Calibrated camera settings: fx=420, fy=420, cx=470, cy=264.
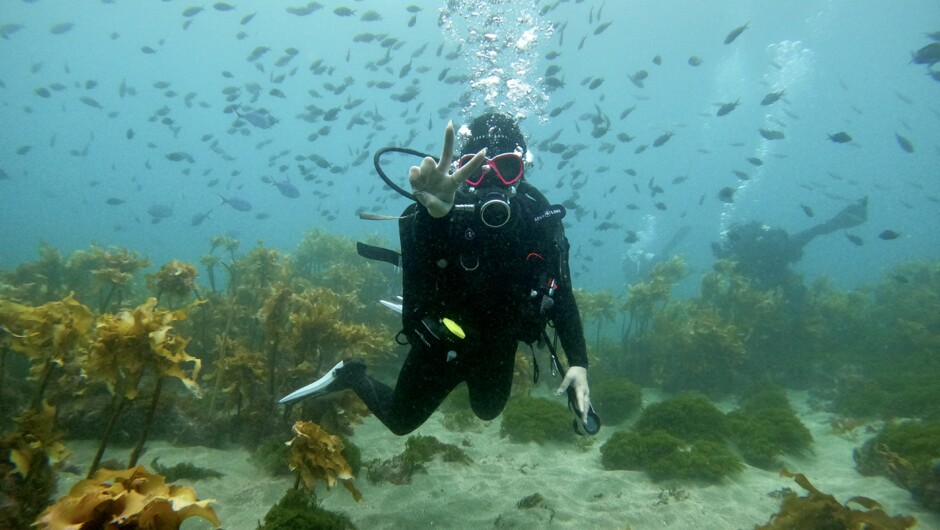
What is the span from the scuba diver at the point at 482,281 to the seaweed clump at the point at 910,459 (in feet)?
14.9

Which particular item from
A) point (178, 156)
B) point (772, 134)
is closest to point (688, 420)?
point (772, 134)

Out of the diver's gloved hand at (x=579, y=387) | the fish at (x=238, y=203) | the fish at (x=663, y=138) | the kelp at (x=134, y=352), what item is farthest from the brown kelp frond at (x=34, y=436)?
the fish at (x=663, y=138)

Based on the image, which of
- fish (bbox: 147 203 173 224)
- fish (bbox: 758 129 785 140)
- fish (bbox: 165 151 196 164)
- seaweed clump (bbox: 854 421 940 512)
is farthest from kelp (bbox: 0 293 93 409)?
fish (bbox: 758 129 785 140)

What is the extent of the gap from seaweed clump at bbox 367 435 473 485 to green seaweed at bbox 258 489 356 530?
150cm

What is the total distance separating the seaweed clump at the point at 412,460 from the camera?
4914 millimetres

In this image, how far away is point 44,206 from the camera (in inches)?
3770

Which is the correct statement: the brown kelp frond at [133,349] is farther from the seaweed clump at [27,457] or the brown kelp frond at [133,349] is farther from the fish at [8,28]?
the fish at [8,28]

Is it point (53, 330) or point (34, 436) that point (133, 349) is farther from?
point (34, 436)

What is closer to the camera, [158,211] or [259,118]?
[259,118]

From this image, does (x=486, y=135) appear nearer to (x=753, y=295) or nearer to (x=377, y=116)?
(x=753, y=295)

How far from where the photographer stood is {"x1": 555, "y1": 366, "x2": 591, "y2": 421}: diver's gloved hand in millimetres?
3325

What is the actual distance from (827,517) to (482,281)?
395 cm

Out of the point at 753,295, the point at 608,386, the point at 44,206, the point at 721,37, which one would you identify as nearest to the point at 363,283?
the point at 608,386

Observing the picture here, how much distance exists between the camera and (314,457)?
11.3 feet
